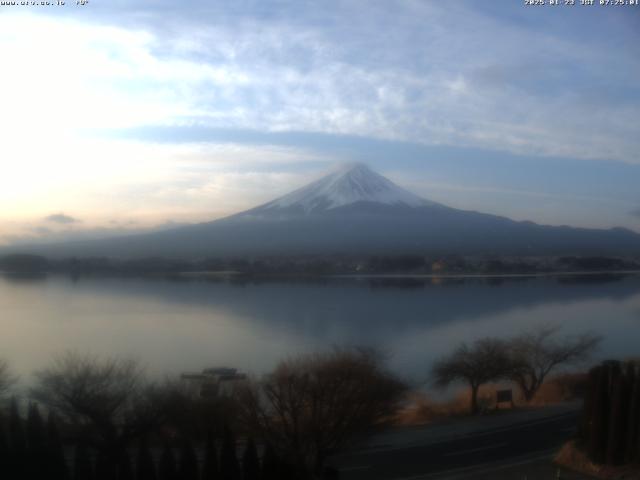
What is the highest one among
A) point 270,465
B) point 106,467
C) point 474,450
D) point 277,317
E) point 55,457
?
point 277,317

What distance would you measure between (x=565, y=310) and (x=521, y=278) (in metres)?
2.66

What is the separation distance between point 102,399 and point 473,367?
499 centimetres

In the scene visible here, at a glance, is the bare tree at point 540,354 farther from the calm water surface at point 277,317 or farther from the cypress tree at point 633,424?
the cypress tree at point 633,424

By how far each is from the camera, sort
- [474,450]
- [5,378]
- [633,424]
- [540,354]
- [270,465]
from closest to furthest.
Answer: [270,465] < [633,424] < [474,450] < [5,378] < [540,354]

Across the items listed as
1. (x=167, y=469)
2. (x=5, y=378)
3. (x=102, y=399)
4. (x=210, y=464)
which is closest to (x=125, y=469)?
(x=167, y=469)

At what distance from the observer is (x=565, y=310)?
12.5 m

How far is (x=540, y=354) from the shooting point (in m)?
9.86

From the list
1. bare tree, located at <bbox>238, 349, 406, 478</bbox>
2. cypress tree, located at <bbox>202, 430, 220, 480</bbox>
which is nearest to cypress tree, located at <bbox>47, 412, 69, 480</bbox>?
cypress tree, located at <bbox>202, 430, 220, 480</bbox>

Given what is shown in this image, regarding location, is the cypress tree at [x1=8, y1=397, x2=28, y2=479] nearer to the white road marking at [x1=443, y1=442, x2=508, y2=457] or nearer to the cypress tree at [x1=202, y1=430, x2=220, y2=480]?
the cypress tree at [x1=202, y1=430, x2=220, y2=480]

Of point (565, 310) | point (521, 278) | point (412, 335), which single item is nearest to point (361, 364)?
point (412, 335)

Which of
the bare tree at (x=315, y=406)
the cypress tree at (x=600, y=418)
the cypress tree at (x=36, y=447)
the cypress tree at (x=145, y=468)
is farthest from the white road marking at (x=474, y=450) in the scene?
the cypress tree at (x=36, y=447)

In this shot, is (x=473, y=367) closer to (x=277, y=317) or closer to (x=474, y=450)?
(x=474, y=450)

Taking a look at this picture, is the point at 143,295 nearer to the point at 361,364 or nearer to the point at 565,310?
the point at 361,364

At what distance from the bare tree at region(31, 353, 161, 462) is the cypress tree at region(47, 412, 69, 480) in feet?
1.22
